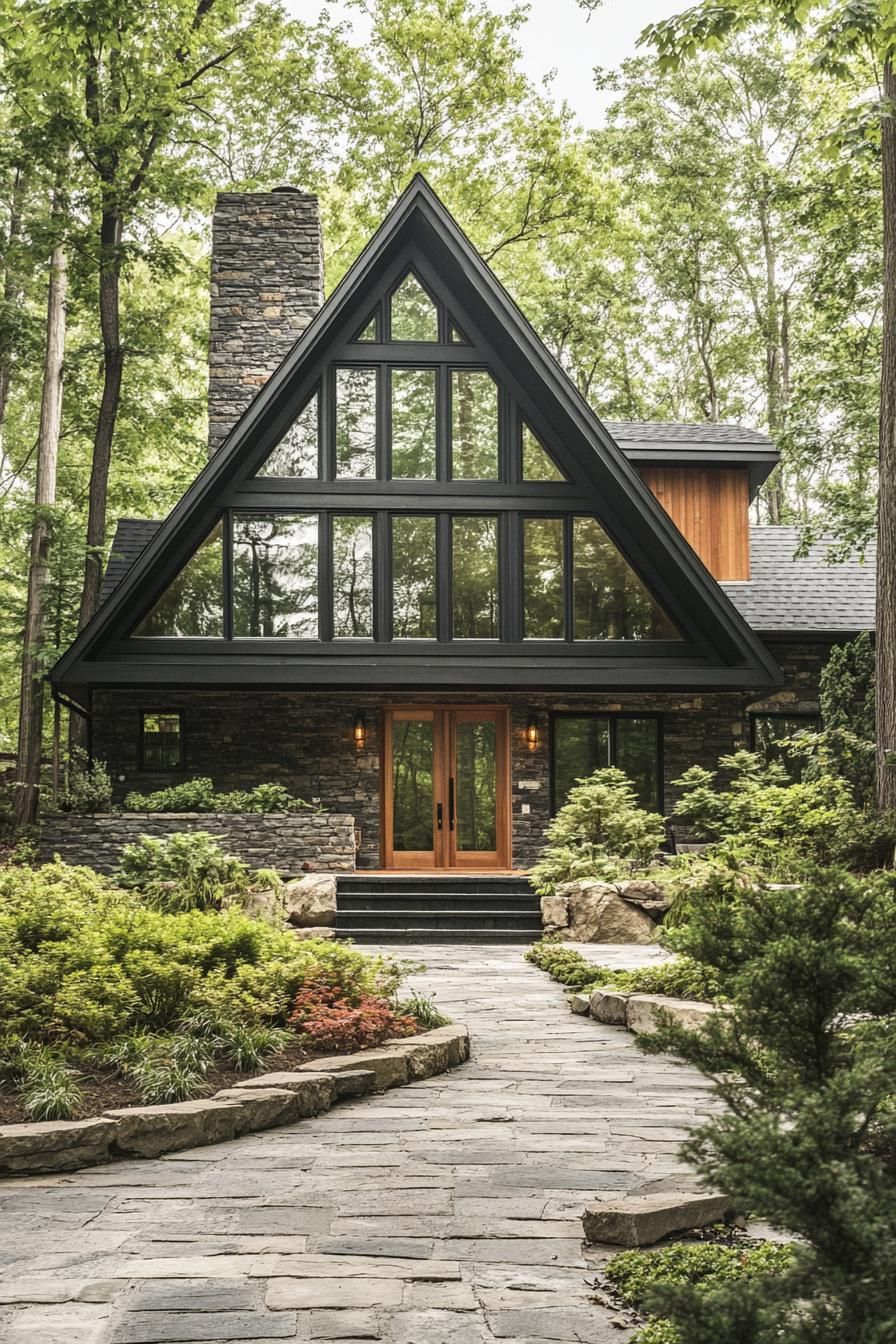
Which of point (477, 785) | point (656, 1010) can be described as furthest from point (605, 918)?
point (656, 1010)

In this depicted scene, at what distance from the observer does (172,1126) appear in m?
5.32

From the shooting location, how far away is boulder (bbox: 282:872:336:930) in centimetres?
1360

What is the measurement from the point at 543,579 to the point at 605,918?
18.4 ft

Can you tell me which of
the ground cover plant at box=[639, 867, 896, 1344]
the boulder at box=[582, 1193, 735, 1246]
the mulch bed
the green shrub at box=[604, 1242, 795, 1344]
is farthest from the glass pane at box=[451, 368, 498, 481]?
the ground cover plant at box=[639, 867, 896, 1344]

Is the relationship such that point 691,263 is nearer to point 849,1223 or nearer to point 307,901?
point 307,901

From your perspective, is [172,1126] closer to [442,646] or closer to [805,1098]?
[805,1098]

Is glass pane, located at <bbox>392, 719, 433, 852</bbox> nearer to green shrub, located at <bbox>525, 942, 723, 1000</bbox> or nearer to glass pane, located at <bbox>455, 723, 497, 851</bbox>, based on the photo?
glass pane, located at <bbox>455, 723, 497, 851</bbox>

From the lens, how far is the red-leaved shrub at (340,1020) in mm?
6812

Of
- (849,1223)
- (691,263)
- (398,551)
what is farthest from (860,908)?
(691,263)

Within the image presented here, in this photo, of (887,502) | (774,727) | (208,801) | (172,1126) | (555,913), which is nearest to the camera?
(172,1126)

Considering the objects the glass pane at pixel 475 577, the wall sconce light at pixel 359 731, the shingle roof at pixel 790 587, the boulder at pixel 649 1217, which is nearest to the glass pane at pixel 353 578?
the glass pane at pixel 475 577

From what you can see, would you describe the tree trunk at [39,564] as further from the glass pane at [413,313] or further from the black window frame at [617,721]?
the black window frame at [617,721]

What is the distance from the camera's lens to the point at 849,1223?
7.38ft

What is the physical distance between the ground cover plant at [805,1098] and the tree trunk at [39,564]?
53.2 ft
